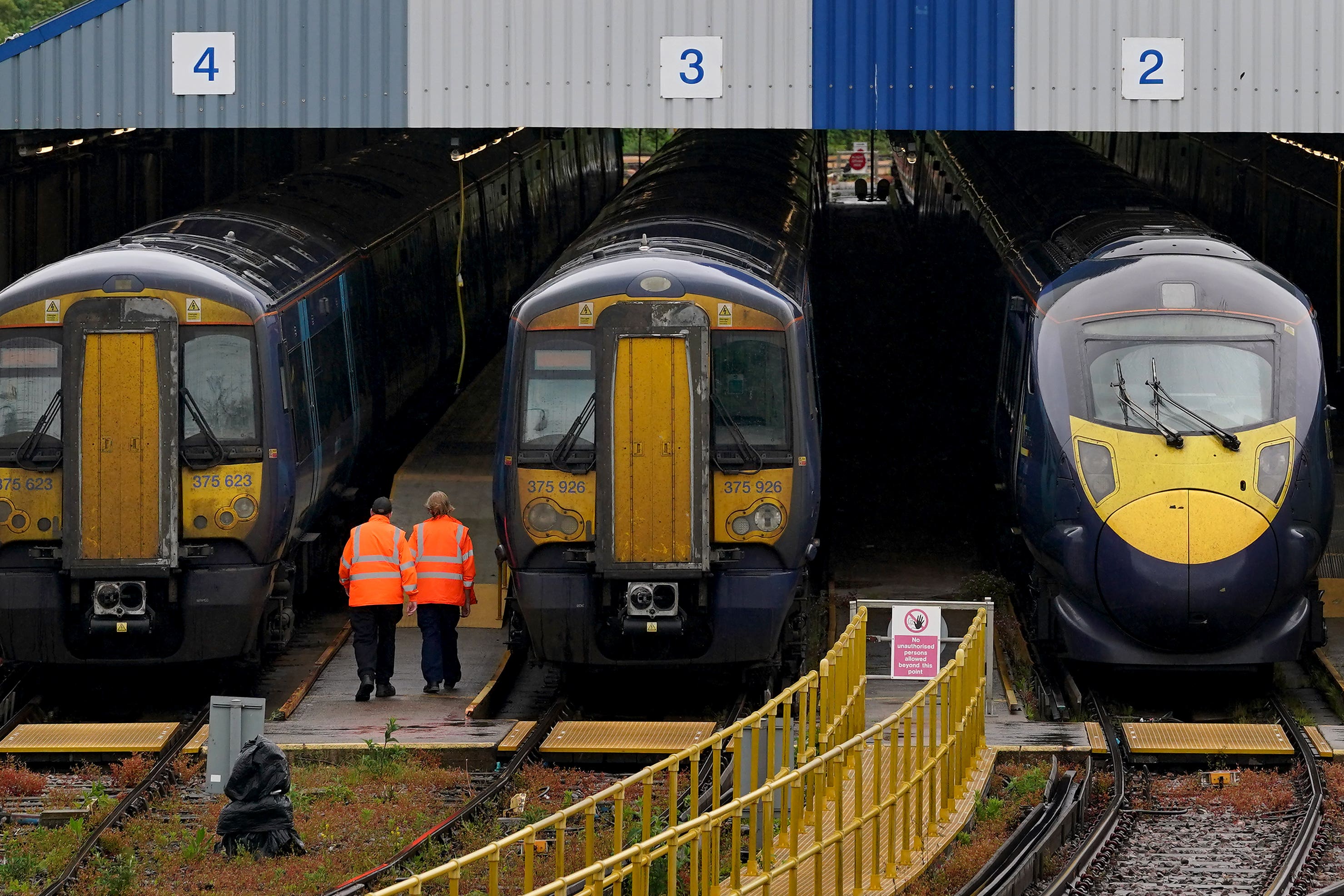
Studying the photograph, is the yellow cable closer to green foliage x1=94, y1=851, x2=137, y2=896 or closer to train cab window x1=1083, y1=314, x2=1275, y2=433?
train cab window x1=1083, y1=314, x2=1275, y2=433

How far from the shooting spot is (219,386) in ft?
42.5

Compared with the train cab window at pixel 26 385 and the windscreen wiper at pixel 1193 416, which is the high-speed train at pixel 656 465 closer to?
the windscreen wiper at pixel 1193 416

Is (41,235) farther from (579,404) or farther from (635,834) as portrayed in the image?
(635,834)

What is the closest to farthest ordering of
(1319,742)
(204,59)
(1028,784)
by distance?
1. (1028,784)
2. (1319,742)
3. (204,59)

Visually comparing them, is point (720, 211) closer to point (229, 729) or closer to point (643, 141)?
point (229, 729)

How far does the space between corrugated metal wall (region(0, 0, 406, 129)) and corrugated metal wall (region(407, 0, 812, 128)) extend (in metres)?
0.27

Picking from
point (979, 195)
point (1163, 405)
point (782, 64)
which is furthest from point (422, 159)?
point (1163, 405)

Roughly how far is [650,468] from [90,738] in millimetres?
3802

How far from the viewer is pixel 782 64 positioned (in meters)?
15.6

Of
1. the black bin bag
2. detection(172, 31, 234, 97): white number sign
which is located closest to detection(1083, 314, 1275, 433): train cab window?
the black bin bag

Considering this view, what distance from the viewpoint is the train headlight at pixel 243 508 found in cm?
1291

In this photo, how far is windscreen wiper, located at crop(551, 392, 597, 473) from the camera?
1262 cm

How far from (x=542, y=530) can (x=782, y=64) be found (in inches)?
192

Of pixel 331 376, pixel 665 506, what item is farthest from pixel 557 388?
pixel 331 376
